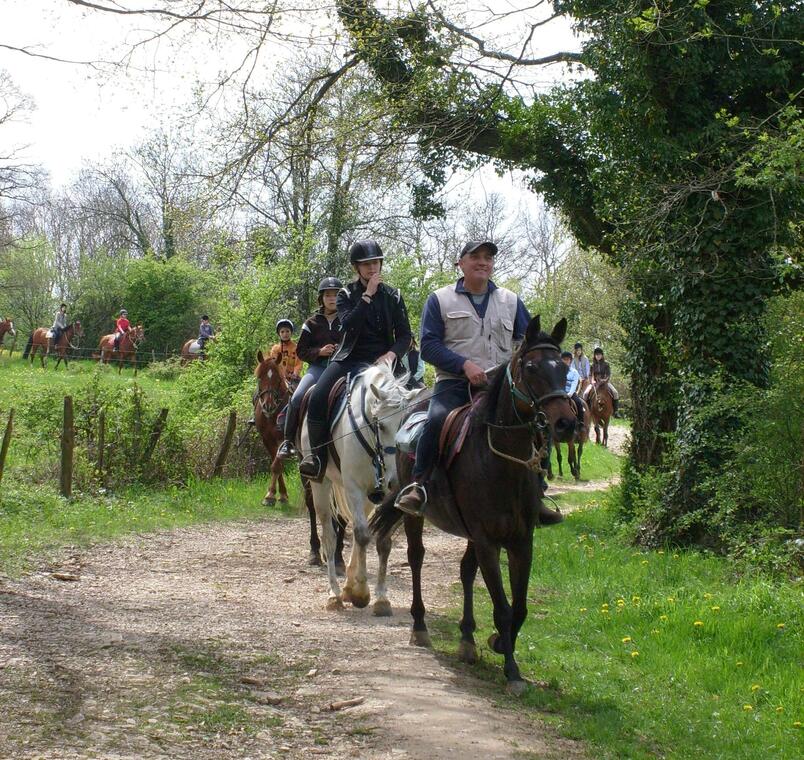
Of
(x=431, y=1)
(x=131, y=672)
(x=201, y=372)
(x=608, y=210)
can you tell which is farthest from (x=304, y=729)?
(x=201, y=372)

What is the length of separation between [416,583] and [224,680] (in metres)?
2.02

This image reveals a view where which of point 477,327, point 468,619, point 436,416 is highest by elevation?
point 477,327

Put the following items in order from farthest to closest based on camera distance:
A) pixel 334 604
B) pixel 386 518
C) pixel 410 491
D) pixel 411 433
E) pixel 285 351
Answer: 1. pixel 285 351
2. pixel 334 604
3. pixel 386 518
4. pixel 411 433
5. pixel 410 491

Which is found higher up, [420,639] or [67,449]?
[67,449]

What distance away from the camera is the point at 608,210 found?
13562 mm

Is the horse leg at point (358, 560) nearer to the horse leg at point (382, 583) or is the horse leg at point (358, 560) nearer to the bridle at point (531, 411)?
the horse leg at point (382, 583)

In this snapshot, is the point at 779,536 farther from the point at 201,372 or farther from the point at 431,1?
the point at 201,372

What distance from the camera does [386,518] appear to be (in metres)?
7.98

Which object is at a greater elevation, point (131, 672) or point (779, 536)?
point (779, 536)

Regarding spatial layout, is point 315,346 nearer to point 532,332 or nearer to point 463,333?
point 463,333

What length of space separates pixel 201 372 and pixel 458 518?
43.6ft

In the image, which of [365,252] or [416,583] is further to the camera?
[365,252]

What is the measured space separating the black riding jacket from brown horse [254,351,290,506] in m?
5.84

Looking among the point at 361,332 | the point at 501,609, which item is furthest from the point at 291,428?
the point at 501,609
